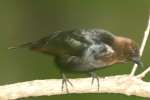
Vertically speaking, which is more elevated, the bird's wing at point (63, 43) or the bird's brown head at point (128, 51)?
the bird's wing at point (63, 43)

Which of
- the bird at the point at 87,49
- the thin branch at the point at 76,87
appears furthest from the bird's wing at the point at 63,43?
the thin branch at the point at 76,87

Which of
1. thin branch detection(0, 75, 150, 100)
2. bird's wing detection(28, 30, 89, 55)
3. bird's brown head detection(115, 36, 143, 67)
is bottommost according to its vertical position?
thin branch detection(0, 75, 150, 100)

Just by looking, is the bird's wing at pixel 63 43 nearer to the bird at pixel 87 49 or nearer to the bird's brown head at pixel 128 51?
the bird at pixel 87 49

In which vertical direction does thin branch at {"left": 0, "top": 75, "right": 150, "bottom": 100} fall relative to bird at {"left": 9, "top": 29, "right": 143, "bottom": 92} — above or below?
below

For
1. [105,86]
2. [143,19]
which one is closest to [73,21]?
[143,19]

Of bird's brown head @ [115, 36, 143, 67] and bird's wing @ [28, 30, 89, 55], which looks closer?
bird's brown head @ [115, 36, 143, 67]

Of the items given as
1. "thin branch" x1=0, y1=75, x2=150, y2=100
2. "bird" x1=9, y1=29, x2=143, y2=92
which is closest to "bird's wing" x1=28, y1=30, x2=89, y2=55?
"bird" x1=9, y1=29, x2=143, y2=92

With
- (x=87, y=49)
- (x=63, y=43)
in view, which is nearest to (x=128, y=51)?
(x=87, y=49)

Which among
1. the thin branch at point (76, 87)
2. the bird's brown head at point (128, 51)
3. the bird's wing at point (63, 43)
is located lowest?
the thin branch at point (76, 87)

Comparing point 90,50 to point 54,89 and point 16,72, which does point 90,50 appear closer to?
point 54,89

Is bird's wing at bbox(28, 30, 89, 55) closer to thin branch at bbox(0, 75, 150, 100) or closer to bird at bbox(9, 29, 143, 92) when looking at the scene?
bird at bbox(9, 29, 143, 92)
